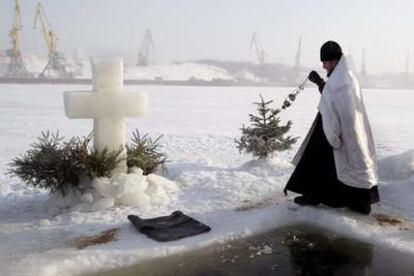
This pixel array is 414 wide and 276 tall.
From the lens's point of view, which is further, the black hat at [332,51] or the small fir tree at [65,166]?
the small fir tree at [65,166]

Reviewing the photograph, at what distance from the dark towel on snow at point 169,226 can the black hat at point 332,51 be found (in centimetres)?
231

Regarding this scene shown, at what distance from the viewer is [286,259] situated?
4.14m

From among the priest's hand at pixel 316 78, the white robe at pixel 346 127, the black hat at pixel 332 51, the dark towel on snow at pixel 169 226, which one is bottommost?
the dark towel on snow at pixel 169 226

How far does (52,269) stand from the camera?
380 cm

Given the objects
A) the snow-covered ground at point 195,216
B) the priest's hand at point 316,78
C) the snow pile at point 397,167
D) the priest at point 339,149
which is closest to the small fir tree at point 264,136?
the snow-covered ground at point 195,216

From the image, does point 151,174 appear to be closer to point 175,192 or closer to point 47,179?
point 175,192

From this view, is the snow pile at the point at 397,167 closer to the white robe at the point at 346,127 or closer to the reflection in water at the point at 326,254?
the white robe at the point at 346,127

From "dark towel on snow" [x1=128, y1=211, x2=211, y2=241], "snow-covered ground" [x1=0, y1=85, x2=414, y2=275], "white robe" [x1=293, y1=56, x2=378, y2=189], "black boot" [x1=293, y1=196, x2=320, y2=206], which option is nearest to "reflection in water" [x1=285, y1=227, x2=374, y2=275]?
"snow-covered ground" [x1=0, y1=85, x2=414, y2=275]

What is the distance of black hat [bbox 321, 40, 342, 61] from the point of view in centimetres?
523

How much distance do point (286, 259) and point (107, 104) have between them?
117 inches

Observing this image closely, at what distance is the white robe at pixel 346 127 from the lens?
16.7 ft

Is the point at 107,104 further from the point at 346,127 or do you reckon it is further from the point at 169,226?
the point at 346,127

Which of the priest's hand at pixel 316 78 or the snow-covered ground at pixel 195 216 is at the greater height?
the priest's hand at pixel 316 78

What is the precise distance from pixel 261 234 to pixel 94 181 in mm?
2214
